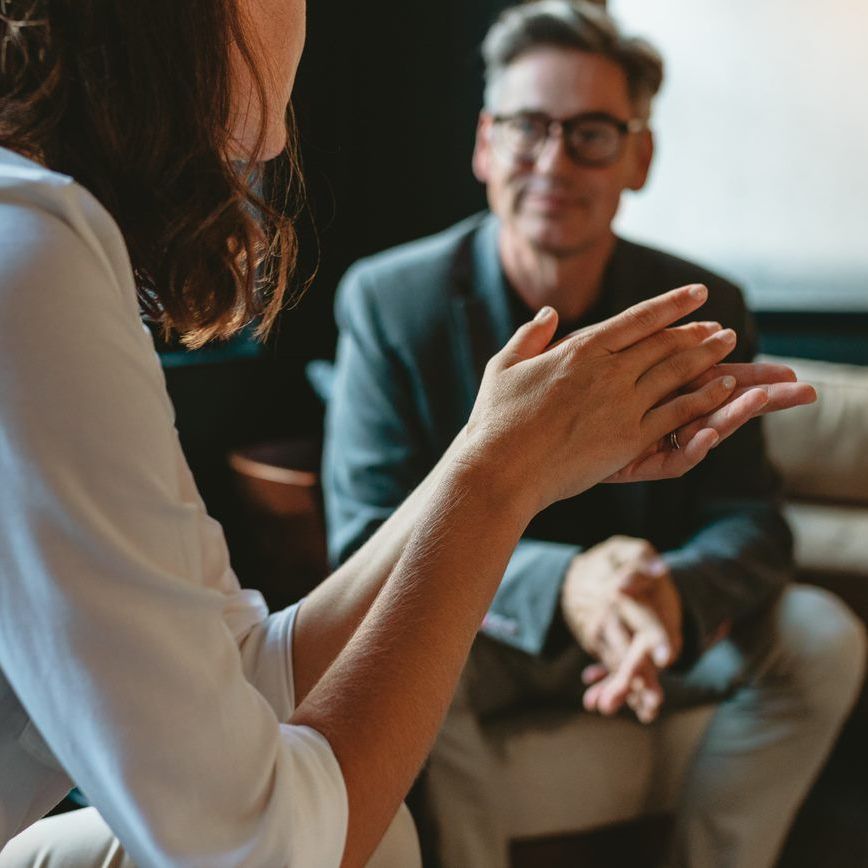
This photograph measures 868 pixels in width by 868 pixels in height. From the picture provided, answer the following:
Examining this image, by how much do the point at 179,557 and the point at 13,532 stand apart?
9 cm

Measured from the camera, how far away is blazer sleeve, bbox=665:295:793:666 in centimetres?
153

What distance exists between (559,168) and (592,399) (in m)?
0.97

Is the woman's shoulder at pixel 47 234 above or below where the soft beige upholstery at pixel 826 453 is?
above

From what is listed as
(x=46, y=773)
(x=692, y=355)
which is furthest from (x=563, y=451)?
(x=46, y=773)

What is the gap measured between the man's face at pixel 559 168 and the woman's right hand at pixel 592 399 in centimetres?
82

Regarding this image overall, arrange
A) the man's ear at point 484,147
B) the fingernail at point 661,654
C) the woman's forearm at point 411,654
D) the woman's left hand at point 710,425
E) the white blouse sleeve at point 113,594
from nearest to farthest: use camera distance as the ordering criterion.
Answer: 1. the white blouse sleeve at point 113,594
2. the woman's forearm at point 411,654
3. the woman's left hand at point 710,425
4. the fingernail at point 661,654
5. the man's ear at point 484,147

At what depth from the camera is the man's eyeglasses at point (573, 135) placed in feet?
5.56

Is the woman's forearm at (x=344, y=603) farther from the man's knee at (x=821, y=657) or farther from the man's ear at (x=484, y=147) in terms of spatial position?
the man's ear at (x=484, y=147)

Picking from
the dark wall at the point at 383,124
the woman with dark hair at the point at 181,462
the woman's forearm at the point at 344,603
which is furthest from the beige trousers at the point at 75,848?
the dark wall at the point at 383,124

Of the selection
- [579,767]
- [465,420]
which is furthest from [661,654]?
[465,420]

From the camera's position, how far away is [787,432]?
2.36 m

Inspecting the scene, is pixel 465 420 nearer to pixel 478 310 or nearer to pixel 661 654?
pixel 478 310

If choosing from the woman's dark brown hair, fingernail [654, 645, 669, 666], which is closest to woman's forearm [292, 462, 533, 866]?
the woman's dark brown hair

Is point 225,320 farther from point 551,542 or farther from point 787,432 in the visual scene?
point 787,432
